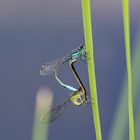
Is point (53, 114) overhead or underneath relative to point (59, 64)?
underneath

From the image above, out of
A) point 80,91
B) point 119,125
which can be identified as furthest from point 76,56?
point 119,125

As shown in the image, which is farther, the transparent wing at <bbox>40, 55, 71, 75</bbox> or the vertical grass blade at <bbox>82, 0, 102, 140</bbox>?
the transparent wing at <bbox>40, 55, 71, 75</bbox>

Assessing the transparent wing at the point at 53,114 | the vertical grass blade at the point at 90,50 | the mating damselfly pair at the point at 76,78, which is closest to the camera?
Result: the vertical grass blade at the point at 90,50

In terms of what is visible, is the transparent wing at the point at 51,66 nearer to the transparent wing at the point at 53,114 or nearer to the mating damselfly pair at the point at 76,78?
the mating damselfly pair at the point at 76,78

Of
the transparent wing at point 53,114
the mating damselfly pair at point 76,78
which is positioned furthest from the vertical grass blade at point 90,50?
the transparent wing at point 53,114

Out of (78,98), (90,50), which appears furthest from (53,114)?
(90,50)

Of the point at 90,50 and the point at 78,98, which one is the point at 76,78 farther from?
the point at 90,50

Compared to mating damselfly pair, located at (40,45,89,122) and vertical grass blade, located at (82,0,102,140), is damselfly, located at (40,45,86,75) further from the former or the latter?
vertical grass blade, located at (82,0,102,140)

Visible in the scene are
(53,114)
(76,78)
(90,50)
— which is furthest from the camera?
(53,114)

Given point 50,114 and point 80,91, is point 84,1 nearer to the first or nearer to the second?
point 80,91

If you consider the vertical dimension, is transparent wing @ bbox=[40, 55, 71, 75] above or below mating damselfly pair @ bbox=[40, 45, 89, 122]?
above

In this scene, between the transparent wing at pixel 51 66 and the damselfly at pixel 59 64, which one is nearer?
the damselfly at pixel 59 64

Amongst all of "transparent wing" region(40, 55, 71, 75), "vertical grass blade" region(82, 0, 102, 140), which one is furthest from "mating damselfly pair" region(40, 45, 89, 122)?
"vertical grass blade" region(82, 0, 102, 140)

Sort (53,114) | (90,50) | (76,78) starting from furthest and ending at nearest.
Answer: (53,114), (76,78), (90,50)
